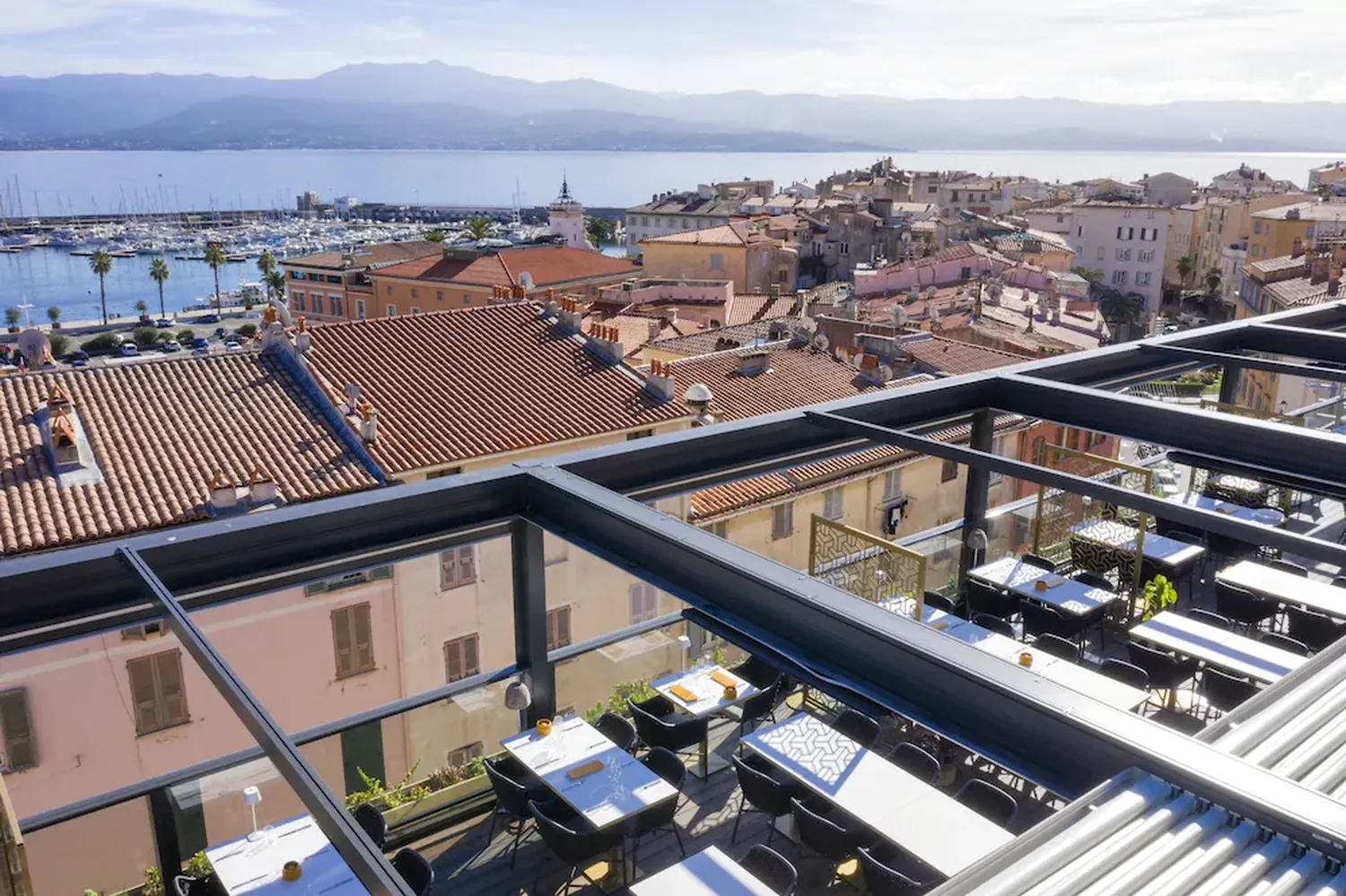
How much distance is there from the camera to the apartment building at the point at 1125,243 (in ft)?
221

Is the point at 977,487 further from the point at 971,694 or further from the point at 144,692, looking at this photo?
the point at 144,692

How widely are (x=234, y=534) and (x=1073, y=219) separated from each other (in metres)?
77.7

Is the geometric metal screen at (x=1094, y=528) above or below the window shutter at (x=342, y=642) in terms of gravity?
above

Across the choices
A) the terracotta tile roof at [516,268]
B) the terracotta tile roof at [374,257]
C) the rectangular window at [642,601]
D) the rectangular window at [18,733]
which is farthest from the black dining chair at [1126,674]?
the terracotta tile roof at [374,257]

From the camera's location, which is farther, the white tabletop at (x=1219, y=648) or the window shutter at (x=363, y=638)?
the window shutter at (x=363, y=638)

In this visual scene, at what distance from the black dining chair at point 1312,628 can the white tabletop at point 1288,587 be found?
89mm

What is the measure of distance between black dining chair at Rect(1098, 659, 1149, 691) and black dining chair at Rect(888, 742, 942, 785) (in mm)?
2072

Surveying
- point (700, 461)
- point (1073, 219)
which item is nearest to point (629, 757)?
point (700, 461)

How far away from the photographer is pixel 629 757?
24.3ft

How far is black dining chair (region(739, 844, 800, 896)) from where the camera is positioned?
6.17 m

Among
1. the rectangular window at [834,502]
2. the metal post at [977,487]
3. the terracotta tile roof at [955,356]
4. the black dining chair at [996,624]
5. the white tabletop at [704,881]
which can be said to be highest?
the metal post at [977,487]

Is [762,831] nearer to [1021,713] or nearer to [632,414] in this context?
[1021,713]

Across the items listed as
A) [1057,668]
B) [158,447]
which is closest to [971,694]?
[1057,668]

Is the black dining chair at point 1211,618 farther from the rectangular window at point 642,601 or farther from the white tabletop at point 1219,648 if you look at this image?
the rectangular window at point 642,601
